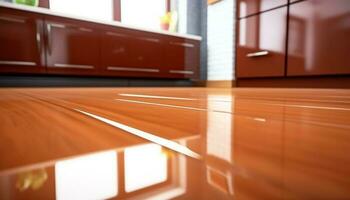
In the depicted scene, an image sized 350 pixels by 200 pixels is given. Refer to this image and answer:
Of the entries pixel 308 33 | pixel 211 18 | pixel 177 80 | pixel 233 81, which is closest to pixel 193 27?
pixel 211 18

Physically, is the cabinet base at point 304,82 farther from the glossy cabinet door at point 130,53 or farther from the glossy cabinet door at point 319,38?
the glossy cabinet door at point 130,53

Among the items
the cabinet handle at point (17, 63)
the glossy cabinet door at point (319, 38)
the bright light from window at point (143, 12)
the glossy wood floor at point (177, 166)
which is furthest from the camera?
the bright light from window at point (143, 12)

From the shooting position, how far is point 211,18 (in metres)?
2.93

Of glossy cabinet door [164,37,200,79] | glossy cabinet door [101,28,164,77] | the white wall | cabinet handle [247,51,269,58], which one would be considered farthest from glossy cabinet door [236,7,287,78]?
glossy cabinet door [101,28,164,77]

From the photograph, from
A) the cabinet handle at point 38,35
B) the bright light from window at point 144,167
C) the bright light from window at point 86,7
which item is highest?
the bright light from window at point 86,7

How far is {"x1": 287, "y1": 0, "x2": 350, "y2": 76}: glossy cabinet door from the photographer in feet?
5.11

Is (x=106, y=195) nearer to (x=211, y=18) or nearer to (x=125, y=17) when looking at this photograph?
(x=211, y=18)

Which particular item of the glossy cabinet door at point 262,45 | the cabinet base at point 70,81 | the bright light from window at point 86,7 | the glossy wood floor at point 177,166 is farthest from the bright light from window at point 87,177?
the bright light from window at point 86,7

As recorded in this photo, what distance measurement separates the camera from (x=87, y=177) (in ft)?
0.23

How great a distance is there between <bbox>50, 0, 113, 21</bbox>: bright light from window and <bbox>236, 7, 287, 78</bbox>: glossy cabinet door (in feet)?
4.51

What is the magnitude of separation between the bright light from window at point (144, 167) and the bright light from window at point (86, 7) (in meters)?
2.76

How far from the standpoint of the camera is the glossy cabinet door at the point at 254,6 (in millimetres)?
1942

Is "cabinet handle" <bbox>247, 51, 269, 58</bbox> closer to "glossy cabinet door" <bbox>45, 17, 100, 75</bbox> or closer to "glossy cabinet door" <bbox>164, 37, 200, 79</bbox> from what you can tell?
"glossy cabinet door" <bbox>164, 37, 200, 79</bbox>

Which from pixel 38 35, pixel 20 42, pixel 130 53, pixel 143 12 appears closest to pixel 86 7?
pixel 143 12
